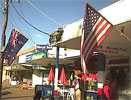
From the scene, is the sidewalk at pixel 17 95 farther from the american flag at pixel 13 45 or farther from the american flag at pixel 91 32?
the american flag at pixel 91 32

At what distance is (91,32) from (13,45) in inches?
279

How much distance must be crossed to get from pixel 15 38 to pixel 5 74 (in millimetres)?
42151

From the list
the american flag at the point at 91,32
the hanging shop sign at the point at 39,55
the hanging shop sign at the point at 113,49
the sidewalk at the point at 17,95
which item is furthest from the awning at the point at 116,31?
the hanging shop sign at the point at 39,55

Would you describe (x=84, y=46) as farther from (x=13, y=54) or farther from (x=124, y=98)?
(x=13, y=54)

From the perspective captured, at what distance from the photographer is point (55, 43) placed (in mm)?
8719

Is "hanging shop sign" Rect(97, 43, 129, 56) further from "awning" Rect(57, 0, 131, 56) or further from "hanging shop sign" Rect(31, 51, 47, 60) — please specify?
"hanging shop sign" Rect(31, 51, 47, 60)

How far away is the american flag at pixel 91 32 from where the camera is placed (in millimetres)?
5324

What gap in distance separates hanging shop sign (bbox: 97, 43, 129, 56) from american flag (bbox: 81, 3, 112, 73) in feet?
5.92

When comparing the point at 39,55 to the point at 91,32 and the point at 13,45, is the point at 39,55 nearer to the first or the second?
the point at 13,45

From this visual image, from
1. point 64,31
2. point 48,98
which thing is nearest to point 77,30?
point 64,31

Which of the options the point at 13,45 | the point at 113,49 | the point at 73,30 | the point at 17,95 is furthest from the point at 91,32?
the point at 17,95

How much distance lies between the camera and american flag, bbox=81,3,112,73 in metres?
5.32

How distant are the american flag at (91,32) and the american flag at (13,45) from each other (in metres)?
6.44

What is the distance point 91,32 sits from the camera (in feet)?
18.1
